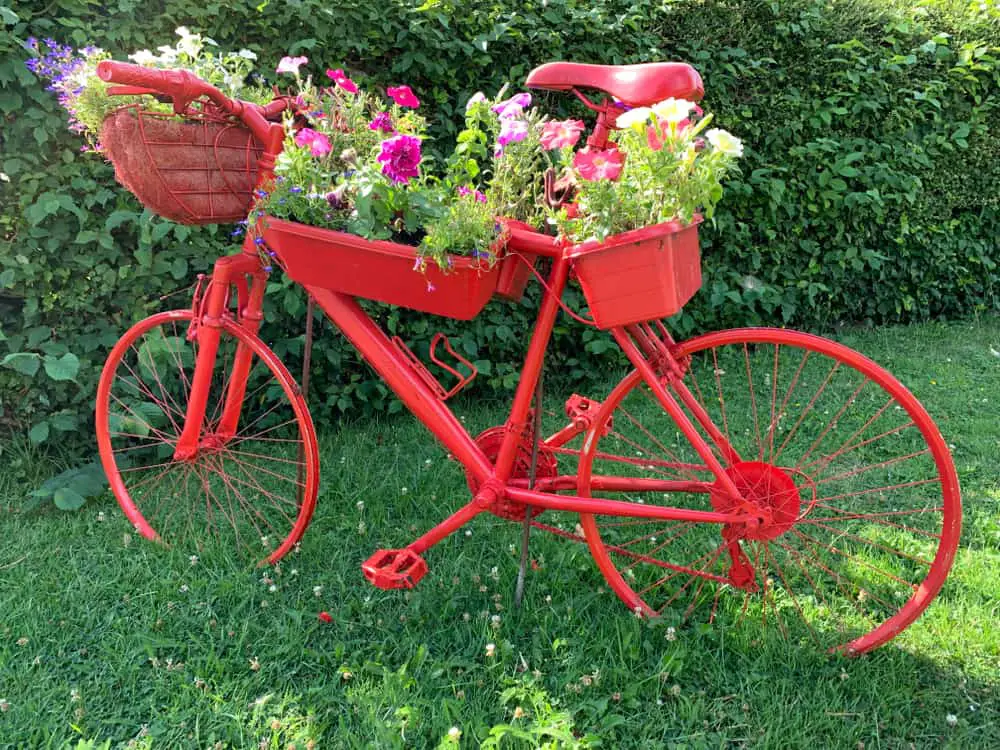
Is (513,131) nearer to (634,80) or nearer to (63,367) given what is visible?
(634,80)

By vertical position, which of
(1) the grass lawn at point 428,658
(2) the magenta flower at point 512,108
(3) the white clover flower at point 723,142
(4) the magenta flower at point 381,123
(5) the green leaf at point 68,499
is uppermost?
(3) the white clover flower at point 723,142

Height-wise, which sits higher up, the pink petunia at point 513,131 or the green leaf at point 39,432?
the pink petunia at point 513,131

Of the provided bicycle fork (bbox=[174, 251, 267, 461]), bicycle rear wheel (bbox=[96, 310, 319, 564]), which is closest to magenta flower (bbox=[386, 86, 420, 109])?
bicycle fork (bbox=[174, 251, 267, 461])

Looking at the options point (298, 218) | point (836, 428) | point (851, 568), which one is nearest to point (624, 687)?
point (851, 568)

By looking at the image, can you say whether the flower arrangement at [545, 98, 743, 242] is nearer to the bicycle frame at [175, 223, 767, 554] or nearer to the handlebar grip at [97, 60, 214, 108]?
the bicycle frame at [175, 223, 767, 554]

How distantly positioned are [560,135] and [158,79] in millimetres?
990

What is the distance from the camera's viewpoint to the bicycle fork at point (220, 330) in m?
2.32

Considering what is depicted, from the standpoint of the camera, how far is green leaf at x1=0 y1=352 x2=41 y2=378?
2.88 metres

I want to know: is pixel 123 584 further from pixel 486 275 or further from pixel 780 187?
pixel 780 187

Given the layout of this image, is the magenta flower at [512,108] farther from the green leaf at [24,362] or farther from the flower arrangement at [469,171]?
the green leaf at [24,362]

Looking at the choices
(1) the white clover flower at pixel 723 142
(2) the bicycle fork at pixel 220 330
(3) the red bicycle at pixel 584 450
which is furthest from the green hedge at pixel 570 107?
(1) the white clover flower at pixel 723 142

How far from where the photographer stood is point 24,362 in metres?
2.89

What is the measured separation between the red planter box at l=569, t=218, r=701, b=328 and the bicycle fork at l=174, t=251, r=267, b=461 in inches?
42.9

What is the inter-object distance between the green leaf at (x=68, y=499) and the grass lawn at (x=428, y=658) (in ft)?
0.19
